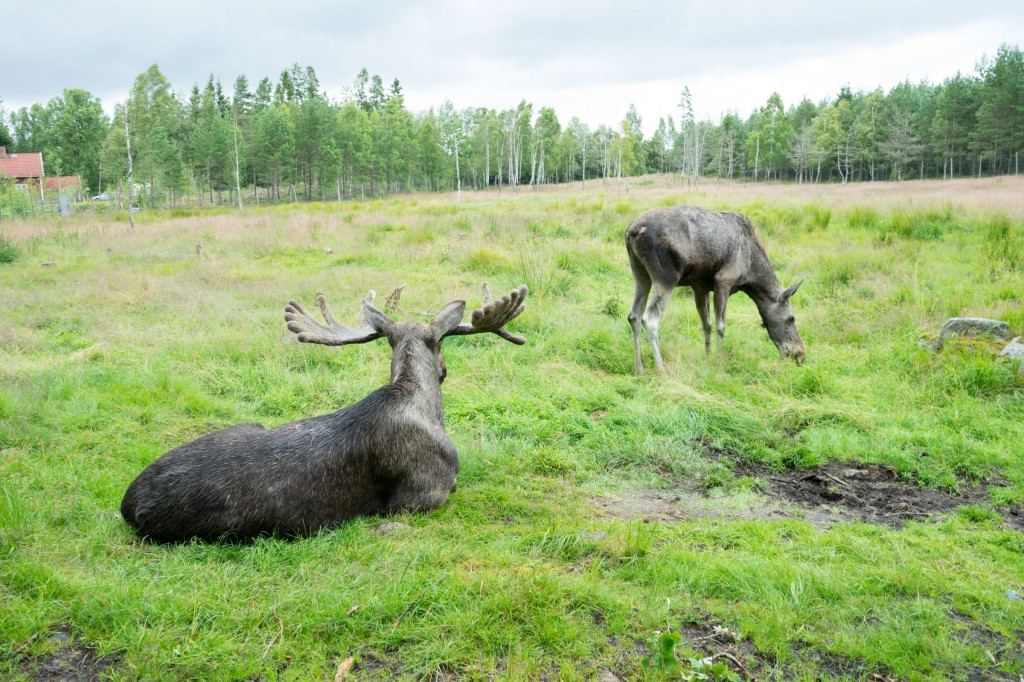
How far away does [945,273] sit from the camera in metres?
11.9

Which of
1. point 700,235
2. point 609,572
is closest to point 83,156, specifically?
point 700,235

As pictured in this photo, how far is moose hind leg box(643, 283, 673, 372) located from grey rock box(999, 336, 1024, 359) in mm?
3776

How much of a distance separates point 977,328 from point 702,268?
3344 millimetres

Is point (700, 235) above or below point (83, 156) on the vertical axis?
below

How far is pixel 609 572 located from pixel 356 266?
1250cm

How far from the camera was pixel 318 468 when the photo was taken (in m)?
4.18

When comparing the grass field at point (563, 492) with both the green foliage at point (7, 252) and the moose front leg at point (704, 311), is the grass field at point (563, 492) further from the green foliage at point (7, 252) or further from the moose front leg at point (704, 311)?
the green foliage at point (7, 252)

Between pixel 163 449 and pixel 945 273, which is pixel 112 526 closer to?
pixel 163 449

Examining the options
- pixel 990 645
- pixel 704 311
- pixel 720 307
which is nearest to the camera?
pixel 990 645

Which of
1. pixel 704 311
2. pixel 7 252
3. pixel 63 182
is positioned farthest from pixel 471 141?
pixel 704 311

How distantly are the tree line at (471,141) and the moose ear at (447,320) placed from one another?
128 feet

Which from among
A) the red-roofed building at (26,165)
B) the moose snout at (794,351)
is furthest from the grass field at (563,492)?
the red-roofed building at (26,165)

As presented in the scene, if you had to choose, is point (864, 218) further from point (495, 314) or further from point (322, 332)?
point (322, 332)

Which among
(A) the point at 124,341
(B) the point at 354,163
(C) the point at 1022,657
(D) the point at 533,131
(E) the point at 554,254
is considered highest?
(D) the point at 533,131
